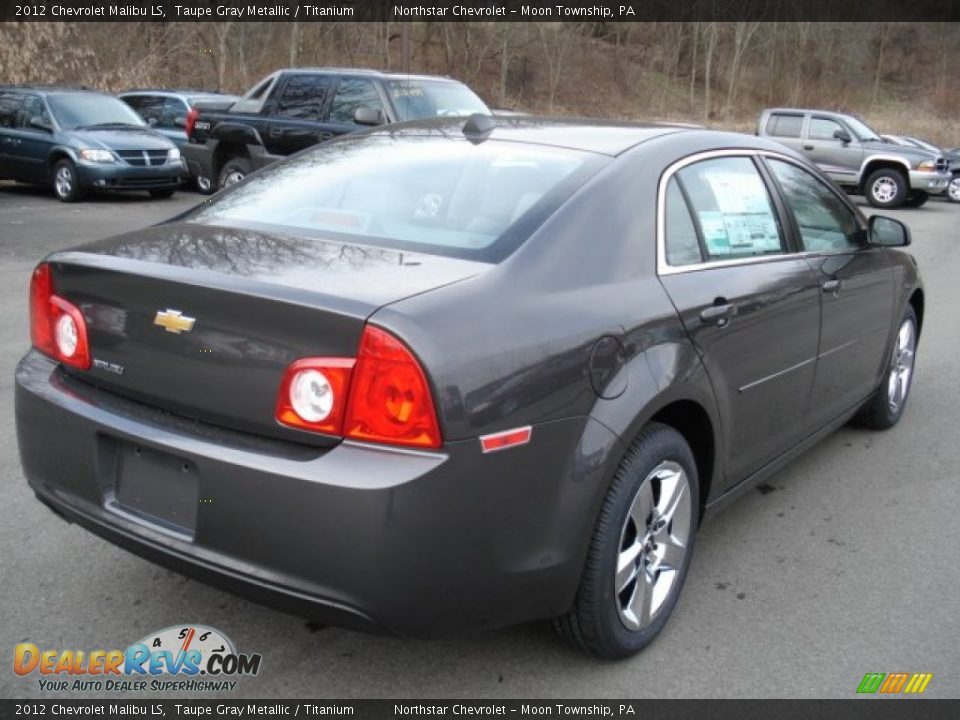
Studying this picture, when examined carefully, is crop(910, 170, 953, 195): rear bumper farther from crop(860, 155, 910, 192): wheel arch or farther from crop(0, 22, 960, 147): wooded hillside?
crop(0, 22, 960, 147): wooded hillside

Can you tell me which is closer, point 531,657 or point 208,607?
point 531,657

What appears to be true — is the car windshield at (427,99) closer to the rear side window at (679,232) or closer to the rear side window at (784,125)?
the rear side window at (679,232)

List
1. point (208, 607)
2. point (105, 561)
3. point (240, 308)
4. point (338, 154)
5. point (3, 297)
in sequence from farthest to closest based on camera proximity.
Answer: point (3, 297) < point (338, 154) < point (105, 561) < point (208, 607) < point (240, 308)

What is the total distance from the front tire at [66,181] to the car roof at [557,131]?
39.6 ft

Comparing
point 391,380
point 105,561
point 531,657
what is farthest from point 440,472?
point 105,561

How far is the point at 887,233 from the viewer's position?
4574 mm

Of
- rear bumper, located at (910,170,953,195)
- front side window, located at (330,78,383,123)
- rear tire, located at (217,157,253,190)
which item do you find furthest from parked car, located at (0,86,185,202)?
rear bumper, located at (910,170,953,195)

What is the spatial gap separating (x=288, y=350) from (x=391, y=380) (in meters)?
0.29

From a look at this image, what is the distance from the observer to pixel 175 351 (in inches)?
99.7

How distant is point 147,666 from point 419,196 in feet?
5.52

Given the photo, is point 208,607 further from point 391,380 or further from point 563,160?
point 563,160

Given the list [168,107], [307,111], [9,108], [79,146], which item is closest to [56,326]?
[307,111]

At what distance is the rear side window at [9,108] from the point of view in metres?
15.4
